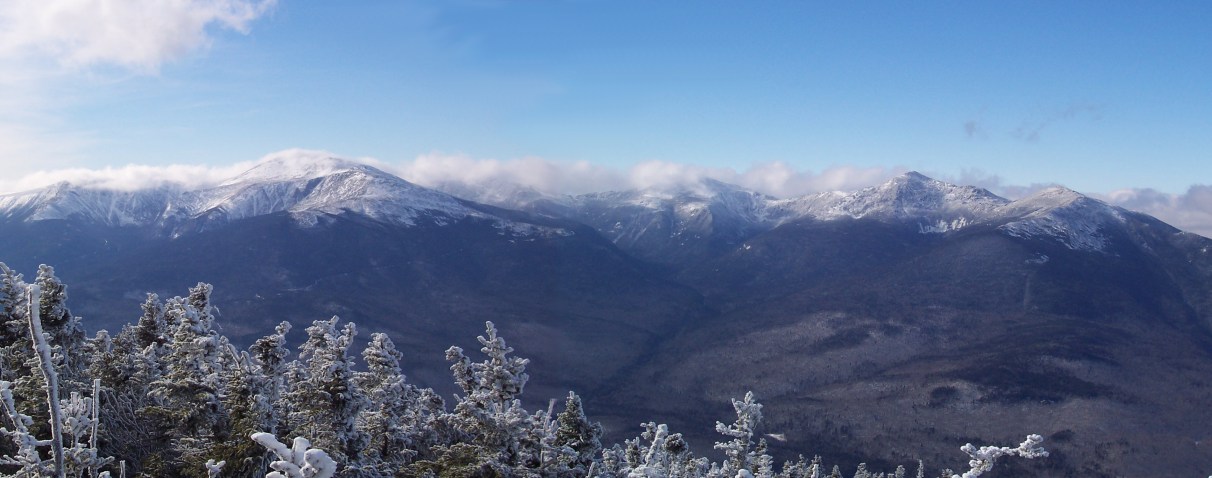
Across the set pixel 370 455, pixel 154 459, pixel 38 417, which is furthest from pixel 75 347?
pixel 370 455

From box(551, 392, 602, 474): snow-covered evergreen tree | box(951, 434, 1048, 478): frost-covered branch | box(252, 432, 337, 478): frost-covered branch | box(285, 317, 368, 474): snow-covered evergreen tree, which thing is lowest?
box(551, 392, 602, 474): snow-covered evergreen tree

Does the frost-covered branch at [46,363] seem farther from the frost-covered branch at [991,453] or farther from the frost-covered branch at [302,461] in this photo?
the frost-covered branch at [991,453]

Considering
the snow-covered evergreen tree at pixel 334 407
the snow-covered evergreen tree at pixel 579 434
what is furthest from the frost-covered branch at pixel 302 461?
the snow-covered evergreen tree at pixel 579 434

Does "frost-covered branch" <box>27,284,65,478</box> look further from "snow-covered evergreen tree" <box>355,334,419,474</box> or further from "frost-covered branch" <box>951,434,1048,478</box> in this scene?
"frost-covered branch" <box>951,434,1048,478</box>

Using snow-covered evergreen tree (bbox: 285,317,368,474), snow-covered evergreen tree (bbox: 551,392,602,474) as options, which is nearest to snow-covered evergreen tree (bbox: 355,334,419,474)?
snow-covered evergreen tree (bbox: 285,317,368,474)

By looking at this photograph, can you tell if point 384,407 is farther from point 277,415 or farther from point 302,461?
point 302,461

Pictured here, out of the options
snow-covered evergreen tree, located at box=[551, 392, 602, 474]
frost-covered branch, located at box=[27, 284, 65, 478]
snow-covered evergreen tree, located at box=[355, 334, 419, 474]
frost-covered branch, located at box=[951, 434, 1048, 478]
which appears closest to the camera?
frost-covered branch, located at box=[27, 284, 65, 478]

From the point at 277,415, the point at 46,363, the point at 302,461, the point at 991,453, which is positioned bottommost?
the point at 277,415

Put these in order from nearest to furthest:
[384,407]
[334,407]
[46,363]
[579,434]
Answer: [46,363]
[334,407]
[579,434]
[384,407]

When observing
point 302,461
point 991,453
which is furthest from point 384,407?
point 991,453

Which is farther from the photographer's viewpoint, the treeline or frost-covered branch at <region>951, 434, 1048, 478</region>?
the treeline
